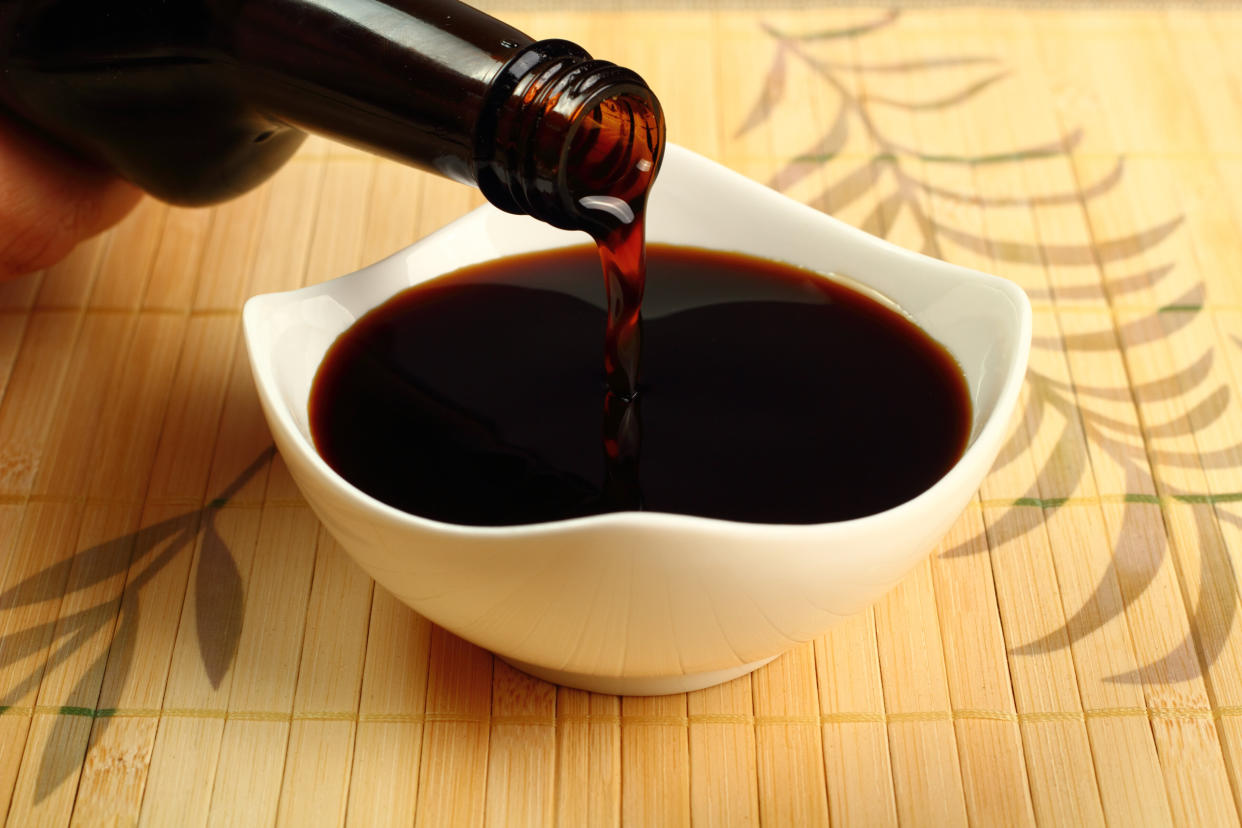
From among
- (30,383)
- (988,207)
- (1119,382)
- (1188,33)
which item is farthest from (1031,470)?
(30,383)

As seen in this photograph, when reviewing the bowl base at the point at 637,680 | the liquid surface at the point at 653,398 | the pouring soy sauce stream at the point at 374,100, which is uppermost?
the pouring soy sauce stream at the point at 374,100

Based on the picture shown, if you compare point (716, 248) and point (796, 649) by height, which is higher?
point (716, 248)

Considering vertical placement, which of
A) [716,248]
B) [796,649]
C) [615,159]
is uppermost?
[615,159]

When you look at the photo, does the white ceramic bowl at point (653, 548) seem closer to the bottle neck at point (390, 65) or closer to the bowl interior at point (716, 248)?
the bowl interior at point (716, 248)

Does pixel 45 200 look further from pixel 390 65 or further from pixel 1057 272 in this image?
pixel 1057 272

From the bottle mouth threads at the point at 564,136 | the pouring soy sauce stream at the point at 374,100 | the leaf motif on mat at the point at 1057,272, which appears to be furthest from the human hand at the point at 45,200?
the leaf motif on mat at the point at 1057,272

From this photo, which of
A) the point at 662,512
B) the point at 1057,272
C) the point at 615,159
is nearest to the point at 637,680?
the point at 662,512

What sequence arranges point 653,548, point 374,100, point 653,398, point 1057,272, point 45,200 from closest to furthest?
point 653,548 < point 374,100 < point 653,398 < point 45,200 < point 1057,272

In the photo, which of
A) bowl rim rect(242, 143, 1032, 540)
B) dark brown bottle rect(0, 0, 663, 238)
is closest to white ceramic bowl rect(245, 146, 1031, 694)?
bowl rim rect(242, 143, 1032, 540)
